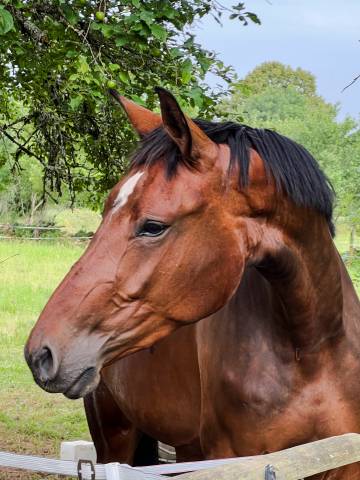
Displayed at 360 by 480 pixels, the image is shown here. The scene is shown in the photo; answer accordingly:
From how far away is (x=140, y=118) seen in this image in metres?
2.51

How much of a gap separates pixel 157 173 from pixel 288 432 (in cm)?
96

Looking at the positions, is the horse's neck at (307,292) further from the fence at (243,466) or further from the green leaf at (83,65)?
the green leaf at (83,65)

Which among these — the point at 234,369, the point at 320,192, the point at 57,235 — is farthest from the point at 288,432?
the point at 57,235

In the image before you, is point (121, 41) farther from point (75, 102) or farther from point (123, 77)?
point (75, 102)

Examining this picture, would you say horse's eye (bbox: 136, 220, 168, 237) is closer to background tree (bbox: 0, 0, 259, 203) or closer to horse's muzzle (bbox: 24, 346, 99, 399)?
horse's muzzle (bbox: 24, 346, 99, 399)

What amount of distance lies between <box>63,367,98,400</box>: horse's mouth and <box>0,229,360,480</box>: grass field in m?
2.89

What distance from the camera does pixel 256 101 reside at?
56.1m

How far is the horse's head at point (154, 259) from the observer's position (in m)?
2.00

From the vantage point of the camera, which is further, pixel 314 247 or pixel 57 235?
pixel 57 235

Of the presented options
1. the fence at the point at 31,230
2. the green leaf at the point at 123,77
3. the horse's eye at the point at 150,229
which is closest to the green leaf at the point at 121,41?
the green leaf at the point at 123,77

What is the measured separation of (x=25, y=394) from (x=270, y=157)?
21.4 ft

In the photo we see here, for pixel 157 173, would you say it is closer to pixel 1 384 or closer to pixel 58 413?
pixel 58 413

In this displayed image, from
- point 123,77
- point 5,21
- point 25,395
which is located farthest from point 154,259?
point 25,395

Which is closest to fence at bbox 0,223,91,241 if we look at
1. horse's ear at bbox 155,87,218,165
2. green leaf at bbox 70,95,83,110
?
green leaf at bbox 70,95,83,110
